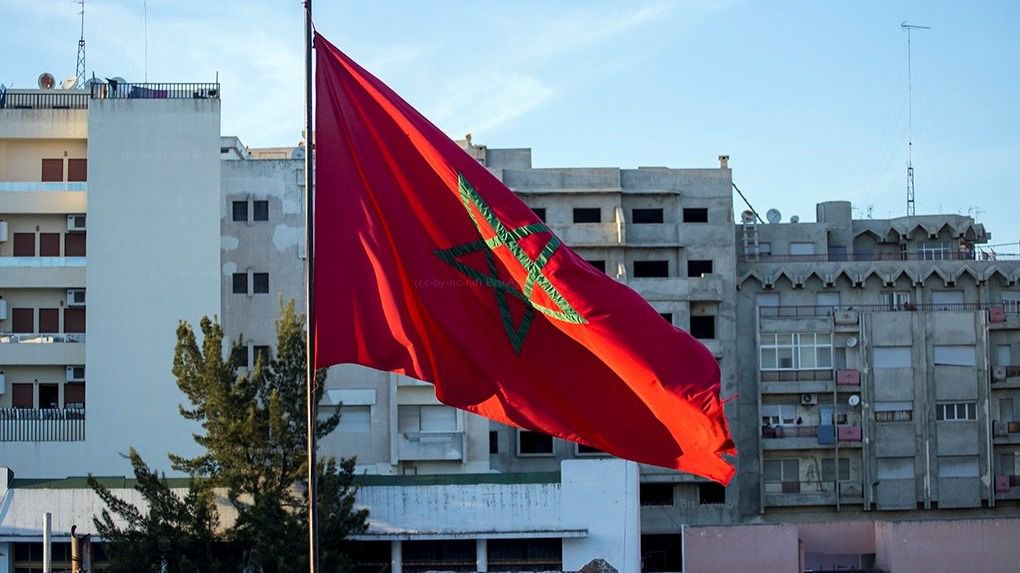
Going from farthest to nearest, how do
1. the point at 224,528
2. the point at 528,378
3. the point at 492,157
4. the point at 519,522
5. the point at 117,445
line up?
the point at 492,157
the point at 117,445
the point at 519,522
the point at 224,528
the point at 528,378

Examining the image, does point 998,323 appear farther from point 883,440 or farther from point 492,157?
point 492,157

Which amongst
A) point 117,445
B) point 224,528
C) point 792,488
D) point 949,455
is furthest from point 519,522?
point 949,455

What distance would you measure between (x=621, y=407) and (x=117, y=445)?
109 feet

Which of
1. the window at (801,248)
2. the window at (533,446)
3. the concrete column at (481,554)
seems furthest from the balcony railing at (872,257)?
the concrete column at (481,554)

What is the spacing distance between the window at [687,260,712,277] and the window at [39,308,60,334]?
20.1 meters

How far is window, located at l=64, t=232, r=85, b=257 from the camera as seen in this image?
45.9 m

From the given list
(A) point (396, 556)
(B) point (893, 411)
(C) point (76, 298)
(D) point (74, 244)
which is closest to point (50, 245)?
(D) point (74, 244)

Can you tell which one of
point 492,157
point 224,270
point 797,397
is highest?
point 492,157

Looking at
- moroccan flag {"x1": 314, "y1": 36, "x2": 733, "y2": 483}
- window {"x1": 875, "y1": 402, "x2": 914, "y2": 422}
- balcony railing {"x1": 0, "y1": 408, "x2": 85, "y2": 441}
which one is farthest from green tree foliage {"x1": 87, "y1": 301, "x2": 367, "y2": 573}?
window {"x1": 875, "y1": 402, "x2": 914, "y2": 422}

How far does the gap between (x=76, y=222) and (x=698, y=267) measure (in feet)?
65.5

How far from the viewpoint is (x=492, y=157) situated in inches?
1943

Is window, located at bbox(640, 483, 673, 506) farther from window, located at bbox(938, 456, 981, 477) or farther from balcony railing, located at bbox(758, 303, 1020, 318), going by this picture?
window, located at bbox(938, 456, 981, 477)

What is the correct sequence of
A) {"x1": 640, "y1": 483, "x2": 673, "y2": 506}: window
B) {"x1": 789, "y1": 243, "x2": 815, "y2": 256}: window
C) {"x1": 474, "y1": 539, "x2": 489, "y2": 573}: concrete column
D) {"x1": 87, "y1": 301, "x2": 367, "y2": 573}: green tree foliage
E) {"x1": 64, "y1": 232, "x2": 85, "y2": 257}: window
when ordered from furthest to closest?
{"x1": 789, "y1": 243, "x2": 815, "y2": 256}: window → {"x1": 640, "y1": 483, "x2": 673, "y2": 506}: window → {"x1": 64, "y1": 232, "x2": 85, "y2": 257}: window → {"x1": 474, "y1": 539, "x2": 489, "y2": 573}: concrete column → {"x1": 87, "y1": 301, "x2": 367, "y2": 573}: green tree foliage

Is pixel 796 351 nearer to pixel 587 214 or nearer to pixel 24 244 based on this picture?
Answer: pixel 587 214
